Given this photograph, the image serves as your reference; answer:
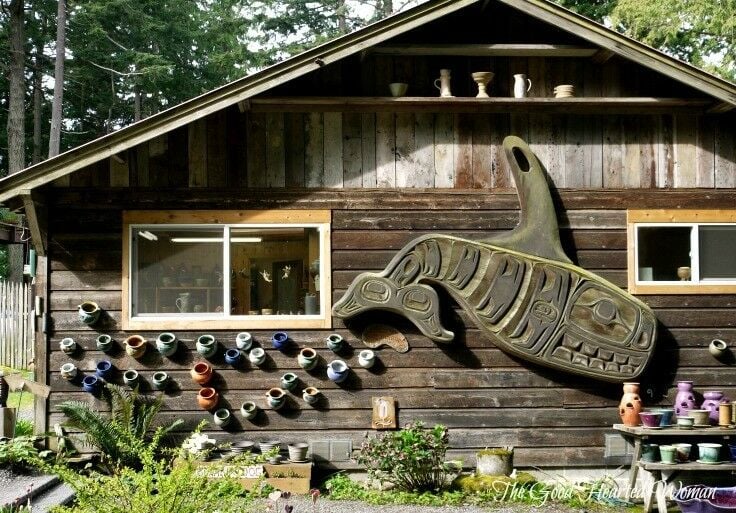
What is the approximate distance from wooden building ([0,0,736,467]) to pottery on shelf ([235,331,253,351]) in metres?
0.11

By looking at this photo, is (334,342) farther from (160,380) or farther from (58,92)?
(58,92)

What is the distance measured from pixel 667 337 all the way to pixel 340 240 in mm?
3610

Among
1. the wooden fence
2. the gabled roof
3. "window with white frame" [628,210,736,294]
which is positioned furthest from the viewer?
the wooden fence

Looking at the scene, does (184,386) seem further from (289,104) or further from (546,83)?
(546,83)

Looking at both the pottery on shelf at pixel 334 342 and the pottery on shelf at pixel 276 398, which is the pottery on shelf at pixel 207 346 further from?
the pottery on shelf at pixel 334 342

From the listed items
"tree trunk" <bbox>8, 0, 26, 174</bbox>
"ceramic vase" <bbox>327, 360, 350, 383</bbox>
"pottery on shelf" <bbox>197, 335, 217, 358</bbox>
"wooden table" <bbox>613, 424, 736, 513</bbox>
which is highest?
"tree trunk" <bbox>8, 0, 26, 174</bbox>

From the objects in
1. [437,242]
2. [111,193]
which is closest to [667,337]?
[437,242]

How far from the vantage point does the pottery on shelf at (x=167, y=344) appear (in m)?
10.0

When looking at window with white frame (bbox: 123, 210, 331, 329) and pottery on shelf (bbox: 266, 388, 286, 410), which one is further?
window with white frame (bbox: 123, 210, 331, 329)

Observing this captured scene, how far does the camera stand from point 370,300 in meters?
10.1

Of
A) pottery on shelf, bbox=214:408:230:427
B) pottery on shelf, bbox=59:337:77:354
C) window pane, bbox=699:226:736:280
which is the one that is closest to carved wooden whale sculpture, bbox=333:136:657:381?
window pane, bbox=699:226:736:280

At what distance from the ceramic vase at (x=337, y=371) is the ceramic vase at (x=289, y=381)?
36 cm

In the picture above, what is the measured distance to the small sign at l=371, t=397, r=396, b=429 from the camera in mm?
10211

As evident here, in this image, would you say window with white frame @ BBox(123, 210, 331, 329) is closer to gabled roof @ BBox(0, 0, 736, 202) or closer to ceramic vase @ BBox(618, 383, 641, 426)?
gabled roof @ BBox(0, 0, 736, 202)
